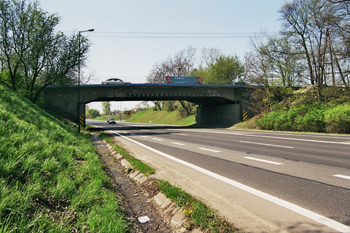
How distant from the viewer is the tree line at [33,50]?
25.5m

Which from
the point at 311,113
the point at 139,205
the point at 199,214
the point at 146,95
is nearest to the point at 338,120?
the point at 311,113

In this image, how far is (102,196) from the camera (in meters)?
4.41

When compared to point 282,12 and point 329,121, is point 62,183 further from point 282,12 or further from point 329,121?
point 282,12

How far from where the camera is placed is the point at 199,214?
3.74 metres

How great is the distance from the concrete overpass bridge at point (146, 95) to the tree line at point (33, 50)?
15.6 ft

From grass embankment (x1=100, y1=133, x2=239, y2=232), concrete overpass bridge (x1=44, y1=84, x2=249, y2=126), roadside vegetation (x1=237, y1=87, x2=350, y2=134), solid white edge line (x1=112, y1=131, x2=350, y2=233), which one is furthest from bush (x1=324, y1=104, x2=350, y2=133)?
concrete overpass bridge (x1=44, y1=84, x2=249, y2=126)

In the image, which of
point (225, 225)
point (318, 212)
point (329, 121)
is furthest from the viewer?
point (329, 121)

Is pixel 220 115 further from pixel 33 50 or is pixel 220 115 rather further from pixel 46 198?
pixel 46 198

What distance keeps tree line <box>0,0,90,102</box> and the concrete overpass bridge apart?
188 inches

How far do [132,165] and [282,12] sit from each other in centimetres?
2996

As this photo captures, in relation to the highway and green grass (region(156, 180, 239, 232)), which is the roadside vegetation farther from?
green grass (region(156, 180, 239, 232))

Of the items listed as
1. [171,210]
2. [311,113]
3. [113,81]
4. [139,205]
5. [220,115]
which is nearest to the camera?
[171,210]

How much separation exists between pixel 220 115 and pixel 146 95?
13.3 metres

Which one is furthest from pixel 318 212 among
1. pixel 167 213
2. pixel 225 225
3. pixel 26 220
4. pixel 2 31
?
pixel 2 31
